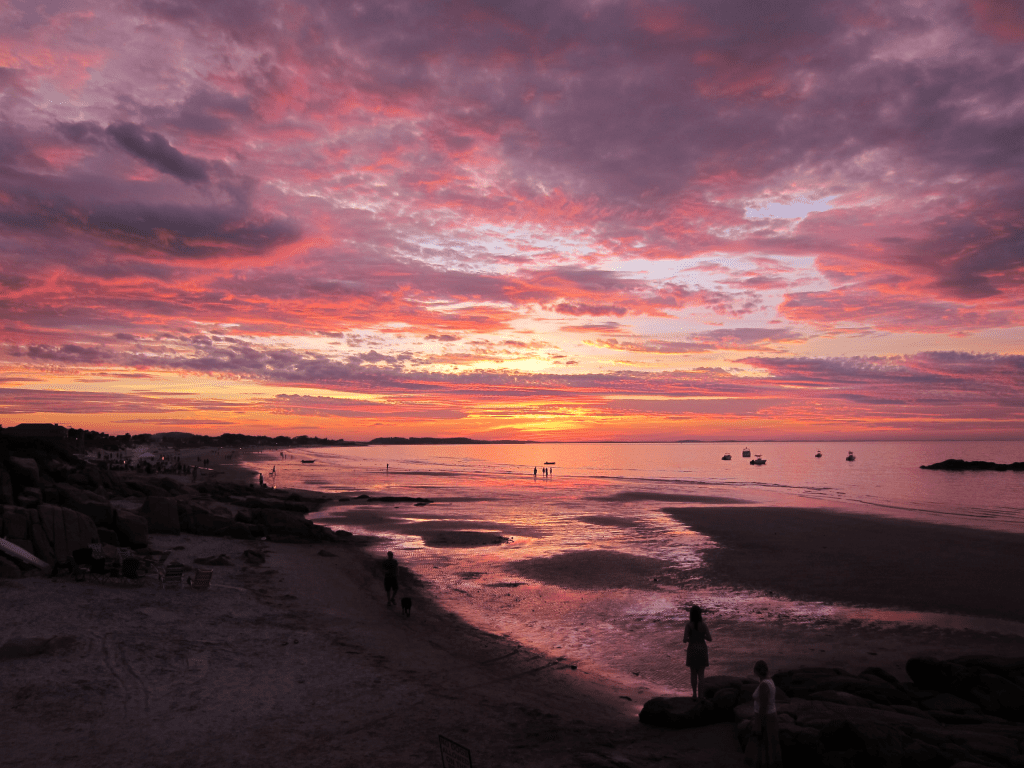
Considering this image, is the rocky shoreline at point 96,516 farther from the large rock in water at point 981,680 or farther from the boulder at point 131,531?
the large rock in water at point 981,680

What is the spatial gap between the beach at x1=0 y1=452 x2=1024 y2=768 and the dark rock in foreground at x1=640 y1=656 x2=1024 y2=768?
0.90m

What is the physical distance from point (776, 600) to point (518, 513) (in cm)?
3037

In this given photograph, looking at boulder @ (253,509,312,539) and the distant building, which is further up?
the distant building

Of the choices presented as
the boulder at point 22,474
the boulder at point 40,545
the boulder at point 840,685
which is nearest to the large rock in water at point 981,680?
the boulder at point 840,685

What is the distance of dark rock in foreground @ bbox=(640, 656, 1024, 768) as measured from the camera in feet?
30.3

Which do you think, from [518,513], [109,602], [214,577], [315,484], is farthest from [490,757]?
[315,484]

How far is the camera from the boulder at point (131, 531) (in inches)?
976

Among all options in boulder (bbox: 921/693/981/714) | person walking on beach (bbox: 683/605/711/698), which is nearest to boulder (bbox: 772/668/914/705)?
boulder (bbox: 921/693/981/714)

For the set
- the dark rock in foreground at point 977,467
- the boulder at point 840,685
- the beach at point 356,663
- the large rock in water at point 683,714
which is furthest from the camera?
the dark rock in foreground at point 977,467

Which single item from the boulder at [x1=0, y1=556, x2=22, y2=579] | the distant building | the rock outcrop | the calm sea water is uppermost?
the distant building

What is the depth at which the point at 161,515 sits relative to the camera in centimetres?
2981

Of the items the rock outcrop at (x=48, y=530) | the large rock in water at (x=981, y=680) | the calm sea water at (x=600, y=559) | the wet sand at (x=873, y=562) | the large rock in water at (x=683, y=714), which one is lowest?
the calm sea water at (x=600, y=559)

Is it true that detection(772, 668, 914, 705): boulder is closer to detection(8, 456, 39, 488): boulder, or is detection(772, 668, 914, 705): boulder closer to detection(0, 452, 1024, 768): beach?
detection(0, 452, 1024, 768): beach

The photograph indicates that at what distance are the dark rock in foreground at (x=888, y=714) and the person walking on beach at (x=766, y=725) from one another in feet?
1.53
